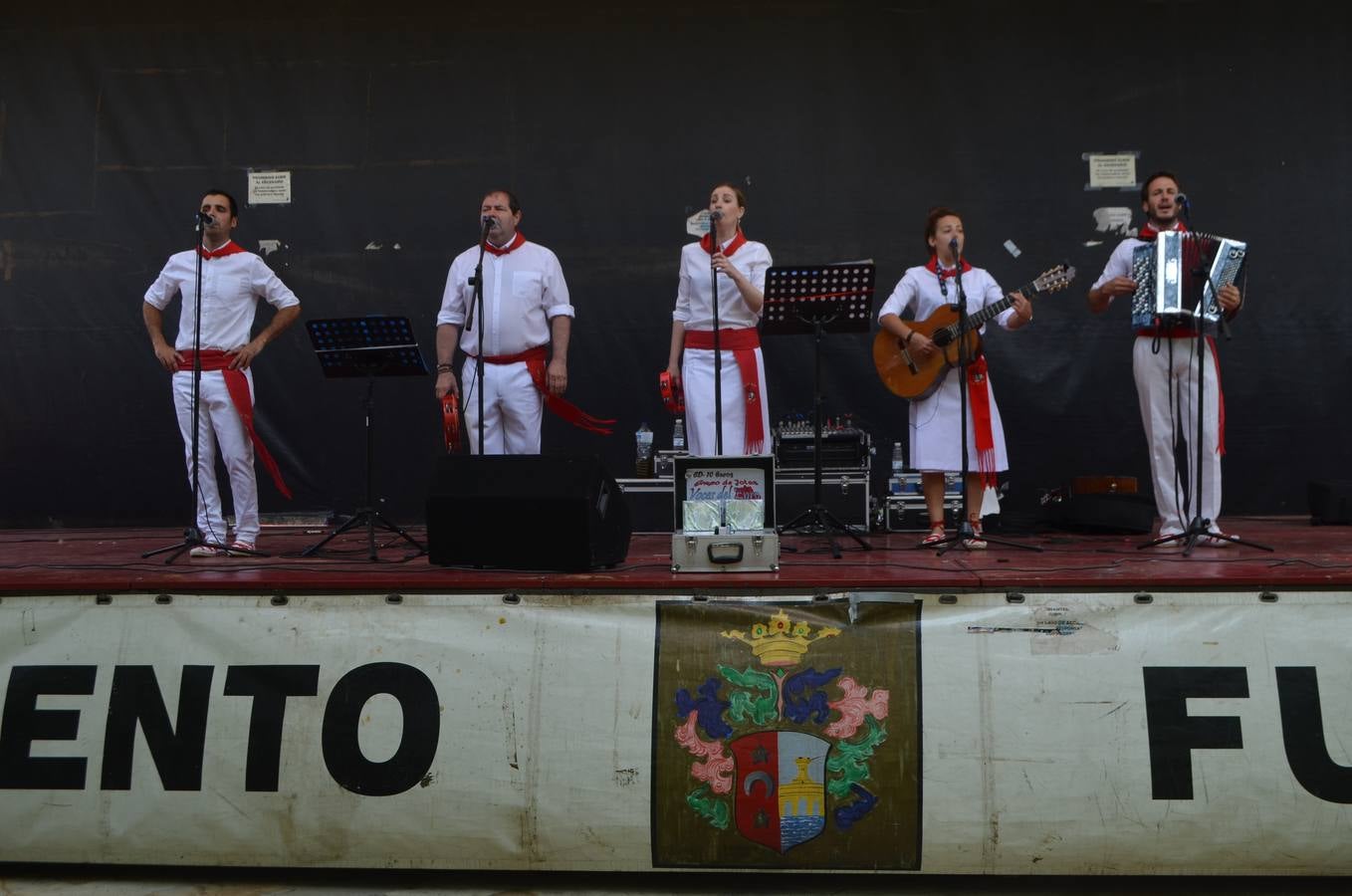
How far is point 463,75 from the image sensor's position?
742cm

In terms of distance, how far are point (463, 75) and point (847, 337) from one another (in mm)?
2915

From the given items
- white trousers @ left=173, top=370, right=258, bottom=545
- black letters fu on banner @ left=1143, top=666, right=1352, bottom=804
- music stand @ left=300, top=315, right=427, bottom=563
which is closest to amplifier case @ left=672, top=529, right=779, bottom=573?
black letters fu on banner @ left=1143, top=666, right=1352, bottom=804

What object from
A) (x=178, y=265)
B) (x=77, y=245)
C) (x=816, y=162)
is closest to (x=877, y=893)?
(x=178, y=265)

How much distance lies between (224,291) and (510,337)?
4.56 ft

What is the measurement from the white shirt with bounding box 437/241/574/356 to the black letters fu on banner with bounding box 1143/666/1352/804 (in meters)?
3.25

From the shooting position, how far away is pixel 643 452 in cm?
726

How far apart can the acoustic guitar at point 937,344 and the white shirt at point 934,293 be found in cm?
6

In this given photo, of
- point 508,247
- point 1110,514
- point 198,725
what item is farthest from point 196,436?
point 1110,514

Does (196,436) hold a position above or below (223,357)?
below

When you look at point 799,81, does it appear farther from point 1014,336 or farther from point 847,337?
point 1014,336

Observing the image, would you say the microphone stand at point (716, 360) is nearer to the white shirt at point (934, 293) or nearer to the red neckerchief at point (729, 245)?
the red neckerchief at point (729, 245)

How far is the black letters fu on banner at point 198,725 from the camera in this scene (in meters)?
3.67

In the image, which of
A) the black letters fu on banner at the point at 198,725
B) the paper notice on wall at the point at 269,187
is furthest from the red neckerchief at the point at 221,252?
the black letters fu on banner at the point at 198,725

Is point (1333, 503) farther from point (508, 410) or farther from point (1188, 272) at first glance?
point (508, 410)
